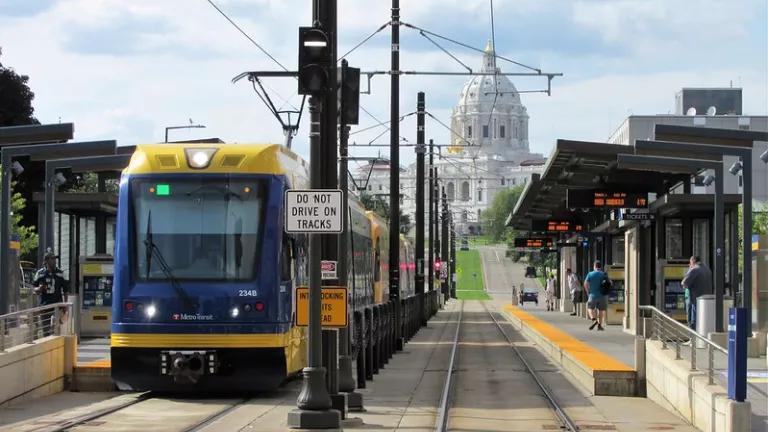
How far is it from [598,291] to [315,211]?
71.3ft

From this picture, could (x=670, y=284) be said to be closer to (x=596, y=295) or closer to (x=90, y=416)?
(x=596, y=295)

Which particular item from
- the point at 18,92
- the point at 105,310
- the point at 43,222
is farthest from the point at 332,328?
the point at 18,92

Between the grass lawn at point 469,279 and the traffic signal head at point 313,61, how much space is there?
121724mm

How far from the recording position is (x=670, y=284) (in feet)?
107

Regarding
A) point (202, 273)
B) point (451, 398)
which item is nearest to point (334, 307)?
point (202, 273)

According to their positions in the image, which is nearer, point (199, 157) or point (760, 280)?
point (199, 157)

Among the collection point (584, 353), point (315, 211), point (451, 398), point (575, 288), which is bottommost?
point (451, 398)

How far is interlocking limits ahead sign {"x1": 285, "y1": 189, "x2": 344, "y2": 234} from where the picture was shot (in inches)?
551

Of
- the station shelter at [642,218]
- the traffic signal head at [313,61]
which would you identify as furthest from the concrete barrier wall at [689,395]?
the station shelter at [642,218]

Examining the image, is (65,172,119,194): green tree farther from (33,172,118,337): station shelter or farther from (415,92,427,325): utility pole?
(33,172,118,337): station shelter

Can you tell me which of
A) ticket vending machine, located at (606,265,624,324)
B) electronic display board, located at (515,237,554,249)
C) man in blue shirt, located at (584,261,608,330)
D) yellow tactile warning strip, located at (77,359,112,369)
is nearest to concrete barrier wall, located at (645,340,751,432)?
yellow tactile warning strip, located at (77,359,112,369)

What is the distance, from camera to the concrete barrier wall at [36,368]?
17.3 metres

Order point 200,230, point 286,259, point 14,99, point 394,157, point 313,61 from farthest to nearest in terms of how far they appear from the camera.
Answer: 1. point 14,99
2. point 394,157
3. point 286,259
4. point 200,230
5. point 313,61

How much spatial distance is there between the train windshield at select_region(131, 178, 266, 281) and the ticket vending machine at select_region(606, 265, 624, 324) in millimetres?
24281
